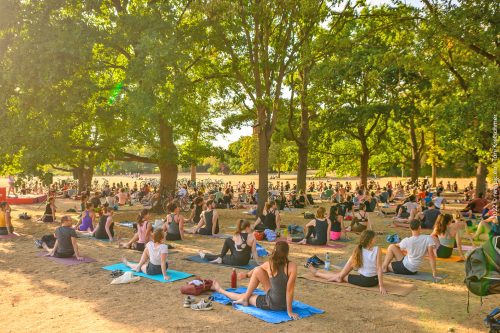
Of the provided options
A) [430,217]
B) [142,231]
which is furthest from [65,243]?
[430,217]

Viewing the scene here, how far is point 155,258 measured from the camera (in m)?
9.38

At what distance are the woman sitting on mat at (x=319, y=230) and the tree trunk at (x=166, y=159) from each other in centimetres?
1011

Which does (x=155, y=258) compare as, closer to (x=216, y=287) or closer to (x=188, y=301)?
(x=216, y=287)

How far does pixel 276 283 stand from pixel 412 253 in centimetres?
409

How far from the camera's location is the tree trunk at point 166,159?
2128 cm

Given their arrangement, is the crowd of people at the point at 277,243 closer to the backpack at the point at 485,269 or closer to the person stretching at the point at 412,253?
the person stretching at the point at 412,253

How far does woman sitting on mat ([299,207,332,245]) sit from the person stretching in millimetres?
3460

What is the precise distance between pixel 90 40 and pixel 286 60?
8177mm

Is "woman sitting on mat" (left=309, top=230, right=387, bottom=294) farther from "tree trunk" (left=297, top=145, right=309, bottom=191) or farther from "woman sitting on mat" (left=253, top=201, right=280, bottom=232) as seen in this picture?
"tree trunk" (left=297, top=145, right=309, bottom=191)

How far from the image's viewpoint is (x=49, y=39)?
52.5ft

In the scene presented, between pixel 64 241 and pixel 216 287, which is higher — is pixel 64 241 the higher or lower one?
the higher one

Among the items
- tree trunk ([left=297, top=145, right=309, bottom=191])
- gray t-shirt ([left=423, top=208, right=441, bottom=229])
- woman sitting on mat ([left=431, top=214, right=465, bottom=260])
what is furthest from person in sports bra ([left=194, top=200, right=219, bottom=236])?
tree trunk ([left=297, top=145, right=309, bottom=191])

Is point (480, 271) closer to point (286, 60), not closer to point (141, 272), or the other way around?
point (141, 272)

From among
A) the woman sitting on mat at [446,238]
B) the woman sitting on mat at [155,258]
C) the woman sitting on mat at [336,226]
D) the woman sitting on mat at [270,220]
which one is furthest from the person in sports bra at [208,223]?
the woman sitting on mat at [446,238]
